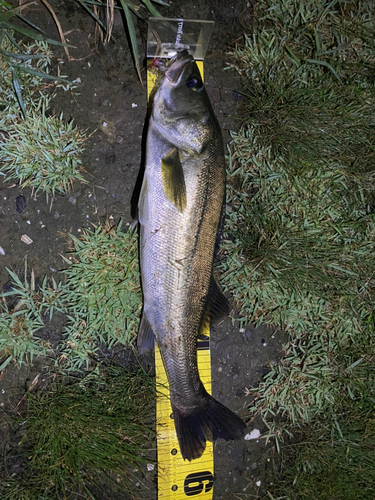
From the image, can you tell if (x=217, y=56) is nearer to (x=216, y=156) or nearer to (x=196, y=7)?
(x=196, y=7)

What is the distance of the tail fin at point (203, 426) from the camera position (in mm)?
2521

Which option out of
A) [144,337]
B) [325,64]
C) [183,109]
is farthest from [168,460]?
[325,64]

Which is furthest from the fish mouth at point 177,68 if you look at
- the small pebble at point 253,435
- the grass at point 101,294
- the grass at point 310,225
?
the small pebble at point 253,435

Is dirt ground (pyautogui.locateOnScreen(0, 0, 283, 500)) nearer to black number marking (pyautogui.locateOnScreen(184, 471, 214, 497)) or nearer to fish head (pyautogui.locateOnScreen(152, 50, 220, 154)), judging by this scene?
black number marking (pyautogui.locateOnScreen(184, 471, 214, 497))

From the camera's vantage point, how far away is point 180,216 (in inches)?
89.7

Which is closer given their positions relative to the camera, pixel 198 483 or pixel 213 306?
pixel 213 306

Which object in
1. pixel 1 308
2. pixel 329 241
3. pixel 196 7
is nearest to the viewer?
pixel 1 308

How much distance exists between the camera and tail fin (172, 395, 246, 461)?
2.52 metres

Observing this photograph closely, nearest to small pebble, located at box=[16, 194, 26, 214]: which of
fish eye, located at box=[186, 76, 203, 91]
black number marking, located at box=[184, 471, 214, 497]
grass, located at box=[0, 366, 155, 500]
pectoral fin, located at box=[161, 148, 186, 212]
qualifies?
pectoral fin, located at box=[161, 148, 186, 212]

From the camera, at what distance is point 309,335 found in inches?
123

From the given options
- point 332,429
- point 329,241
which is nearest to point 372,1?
point 329,241

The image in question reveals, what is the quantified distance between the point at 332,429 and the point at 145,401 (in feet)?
5.98

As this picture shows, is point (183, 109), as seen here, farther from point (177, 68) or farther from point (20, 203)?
point (20, 203)

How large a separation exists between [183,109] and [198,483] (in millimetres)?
3025
